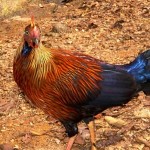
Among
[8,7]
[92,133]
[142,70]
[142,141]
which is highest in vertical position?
[142,70]

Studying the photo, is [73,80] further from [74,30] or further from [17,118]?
[74,30]

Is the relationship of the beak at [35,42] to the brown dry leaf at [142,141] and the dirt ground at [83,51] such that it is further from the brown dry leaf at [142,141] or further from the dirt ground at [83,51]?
the brown dry leaf at [142,141]

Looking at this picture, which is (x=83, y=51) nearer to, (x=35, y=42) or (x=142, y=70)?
(x=142, y=70)

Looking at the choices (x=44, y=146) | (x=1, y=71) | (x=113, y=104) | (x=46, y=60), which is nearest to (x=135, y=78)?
(x=113, y=104)

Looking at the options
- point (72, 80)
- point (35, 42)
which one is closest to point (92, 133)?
point (72, 80)

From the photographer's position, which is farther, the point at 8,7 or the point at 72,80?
the point at 8,7

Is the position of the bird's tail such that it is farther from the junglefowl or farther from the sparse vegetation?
the sparse vegetation

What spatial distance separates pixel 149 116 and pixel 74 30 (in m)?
2.83

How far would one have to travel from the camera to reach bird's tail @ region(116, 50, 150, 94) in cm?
484

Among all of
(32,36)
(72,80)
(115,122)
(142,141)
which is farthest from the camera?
(115,122)

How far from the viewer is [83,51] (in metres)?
7.31

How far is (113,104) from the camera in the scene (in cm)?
477

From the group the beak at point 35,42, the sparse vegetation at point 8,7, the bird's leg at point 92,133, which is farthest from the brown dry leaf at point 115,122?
the sparse vegetation at point 8,7

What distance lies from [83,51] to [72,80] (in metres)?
2.67
